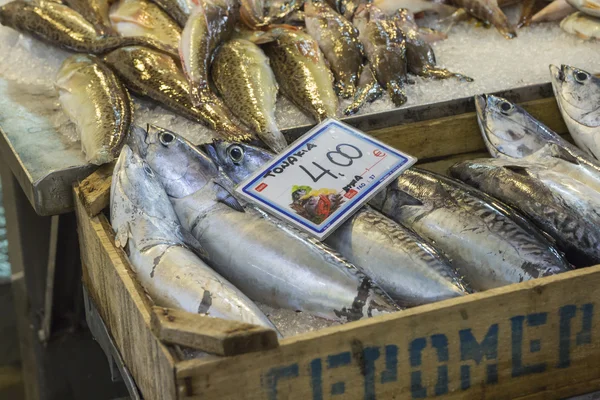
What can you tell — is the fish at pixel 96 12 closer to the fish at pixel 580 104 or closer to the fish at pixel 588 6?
the fish at pixel 580 104

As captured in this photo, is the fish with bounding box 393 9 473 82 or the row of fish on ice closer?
the row of fish on ice

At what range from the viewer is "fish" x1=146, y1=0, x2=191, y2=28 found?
3395mm

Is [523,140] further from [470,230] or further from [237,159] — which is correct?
[237,159]

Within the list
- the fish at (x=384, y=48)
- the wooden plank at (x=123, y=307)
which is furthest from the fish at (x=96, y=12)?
the wooden plank at (x=123, y=307)

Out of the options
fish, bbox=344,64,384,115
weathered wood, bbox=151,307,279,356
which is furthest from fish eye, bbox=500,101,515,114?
weathered wood, bbox=151,307,279,356

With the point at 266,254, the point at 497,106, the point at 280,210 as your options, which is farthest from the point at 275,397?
the point at 497,106

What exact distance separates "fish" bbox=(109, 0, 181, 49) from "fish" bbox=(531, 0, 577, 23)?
1707mm

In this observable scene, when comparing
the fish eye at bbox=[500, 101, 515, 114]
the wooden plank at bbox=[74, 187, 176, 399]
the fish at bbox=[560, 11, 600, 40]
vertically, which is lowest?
the wooden plank at bbox=[74, 187, 176, 399]

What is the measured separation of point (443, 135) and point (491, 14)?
3.54ft

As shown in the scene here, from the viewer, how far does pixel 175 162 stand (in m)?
2.29

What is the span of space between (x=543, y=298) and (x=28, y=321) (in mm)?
2550

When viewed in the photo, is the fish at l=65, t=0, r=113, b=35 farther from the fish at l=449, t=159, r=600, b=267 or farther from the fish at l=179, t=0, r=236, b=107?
the fish at l=449, t=159, r=600, b=267

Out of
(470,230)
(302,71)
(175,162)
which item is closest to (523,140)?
(470,230)

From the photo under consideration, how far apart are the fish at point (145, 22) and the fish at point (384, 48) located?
80 centimetres
